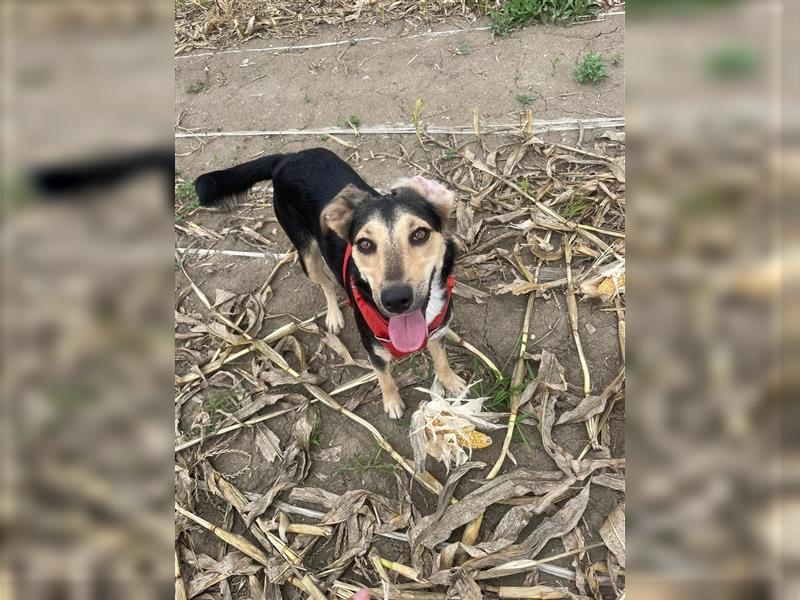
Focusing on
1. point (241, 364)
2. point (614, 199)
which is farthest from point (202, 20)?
point (614, 199)

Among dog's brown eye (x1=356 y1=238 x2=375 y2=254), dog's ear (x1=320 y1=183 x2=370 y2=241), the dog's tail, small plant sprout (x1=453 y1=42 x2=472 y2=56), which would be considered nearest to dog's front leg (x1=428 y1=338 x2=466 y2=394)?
dog's brown eye (x1=356 y1=238 x2=375 y2=254)

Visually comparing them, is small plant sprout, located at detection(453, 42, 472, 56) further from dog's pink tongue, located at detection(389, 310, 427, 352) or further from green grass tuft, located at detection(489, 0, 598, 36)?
dog's pink tongue, located at detection(389, 310, 427, 352)

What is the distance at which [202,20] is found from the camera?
9578mm

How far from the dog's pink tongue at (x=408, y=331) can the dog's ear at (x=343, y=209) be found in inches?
34.4

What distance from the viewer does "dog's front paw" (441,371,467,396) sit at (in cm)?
443

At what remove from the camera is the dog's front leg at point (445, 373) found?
4305 mm

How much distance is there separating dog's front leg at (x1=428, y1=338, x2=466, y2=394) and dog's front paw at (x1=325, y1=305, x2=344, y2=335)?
1100 mm

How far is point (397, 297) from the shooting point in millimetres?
3389
